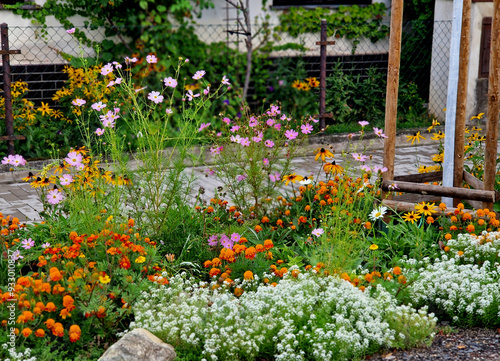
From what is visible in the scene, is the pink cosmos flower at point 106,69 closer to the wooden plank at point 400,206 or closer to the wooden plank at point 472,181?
the wooden plank at point 400,206

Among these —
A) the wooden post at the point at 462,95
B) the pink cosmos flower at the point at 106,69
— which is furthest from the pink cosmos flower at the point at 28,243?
the wooden post at the point at 462,95

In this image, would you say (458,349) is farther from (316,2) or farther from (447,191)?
(316,2)

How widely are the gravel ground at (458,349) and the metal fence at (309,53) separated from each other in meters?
6.05

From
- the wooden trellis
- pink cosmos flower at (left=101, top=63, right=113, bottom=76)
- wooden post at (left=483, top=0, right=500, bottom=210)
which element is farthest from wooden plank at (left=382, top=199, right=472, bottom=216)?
pink cosmos flower at (left=101, top=63, right=113, bottom=76)

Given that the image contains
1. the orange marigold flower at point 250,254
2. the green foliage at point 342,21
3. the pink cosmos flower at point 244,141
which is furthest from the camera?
the green foliage at point 342,21

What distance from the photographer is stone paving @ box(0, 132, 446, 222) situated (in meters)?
6.02

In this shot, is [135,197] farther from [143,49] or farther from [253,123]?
[143,49]

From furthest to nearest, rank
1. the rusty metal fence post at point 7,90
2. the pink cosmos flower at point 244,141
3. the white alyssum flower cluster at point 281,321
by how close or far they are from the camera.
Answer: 1. the rusty metal fence post at point 7,90
2. the pink cosmos flower at point 244,141
3. the white alyssum flower cluster at point 281,321

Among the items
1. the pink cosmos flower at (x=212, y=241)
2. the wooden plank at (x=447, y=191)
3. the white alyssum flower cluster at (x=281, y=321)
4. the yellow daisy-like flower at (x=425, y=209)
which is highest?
the wooden plank at (x=447, y=191)

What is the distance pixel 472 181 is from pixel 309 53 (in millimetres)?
5490

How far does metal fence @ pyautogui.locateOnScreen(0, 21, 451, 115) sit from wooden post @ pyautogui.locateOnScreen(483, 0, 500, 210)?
196 inches

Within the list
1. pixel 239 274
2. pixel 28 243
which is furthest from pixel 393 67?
pixel 28 243

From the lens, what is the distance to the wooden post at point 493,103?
14.3 ft

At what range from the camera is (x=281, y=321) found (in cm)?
320
